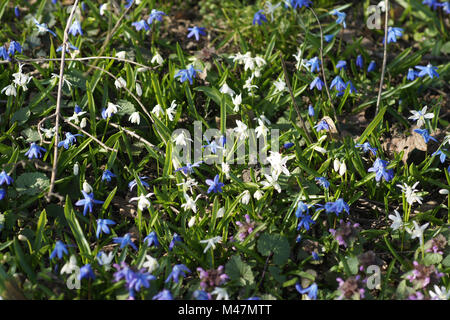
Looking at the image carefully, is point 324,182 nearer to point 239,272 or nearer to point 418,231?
point 418,231

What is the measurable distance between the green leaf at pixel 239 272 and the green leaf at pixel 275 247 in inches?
4.5

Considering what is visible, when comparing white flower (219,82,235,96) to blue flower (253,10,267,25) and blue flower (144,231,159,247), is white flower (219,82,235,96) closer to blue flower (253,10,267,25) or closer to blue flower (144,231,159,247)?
blue flower (253,10,267,25)

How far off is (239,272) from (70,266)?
791 mm

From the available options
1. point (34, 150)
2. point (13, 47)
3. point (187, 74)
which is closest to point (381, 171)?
point (187, 74)

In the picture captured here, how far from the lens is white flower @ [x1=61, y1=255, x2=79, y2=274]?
97.2 inches

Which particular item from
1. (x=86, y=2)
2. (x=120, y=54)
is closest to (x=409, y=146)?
(x=120, y=54)

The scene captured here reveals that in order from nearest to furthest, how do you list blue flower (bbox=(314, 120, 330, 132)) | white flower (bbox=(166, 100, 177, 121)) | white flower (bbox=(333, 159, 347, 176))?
white flower (bbox=(333, 159, 347, 176)), blue flower (bbox=(314, 120, 330, 132)), white flower (bbox=(166, 100, 177, 121))

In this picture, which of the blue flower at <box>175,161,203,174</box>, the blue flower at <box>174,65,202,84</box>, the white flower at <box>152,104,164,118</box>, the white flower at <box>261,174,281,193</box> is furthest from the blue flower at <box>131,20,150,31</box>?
the white flower at <box>261,174,281,193</box>

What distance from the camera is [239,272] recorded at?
2625 mm

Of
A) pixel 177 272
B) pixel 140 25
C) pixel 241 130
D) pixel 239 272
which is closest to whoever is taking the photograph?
pixel 177 272

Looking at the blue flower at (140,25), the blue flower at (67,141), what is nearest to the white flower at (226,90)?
the blue flower at (140,25)

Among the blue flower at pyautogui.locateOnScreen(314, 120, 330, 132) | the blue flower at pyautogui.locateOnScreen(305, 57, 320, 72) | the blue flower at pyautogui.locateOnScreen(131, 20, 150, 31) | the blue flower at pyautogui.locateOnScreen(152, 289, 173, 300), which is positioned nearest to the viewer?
the blue flower at pyautogui.locateOnScreen(152, 289, 173, 300)

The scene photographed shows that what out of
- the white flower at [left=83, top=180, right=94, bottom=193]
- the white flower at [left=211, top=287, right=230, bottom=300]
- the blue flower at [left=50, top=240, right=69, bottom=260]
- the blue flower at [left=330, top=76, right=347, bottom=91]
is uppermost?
the blue flower at [left=330, top=76, right=347, bottom=91]

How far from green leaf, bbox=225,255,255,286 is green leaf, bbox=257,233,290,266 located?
0.38 ft
